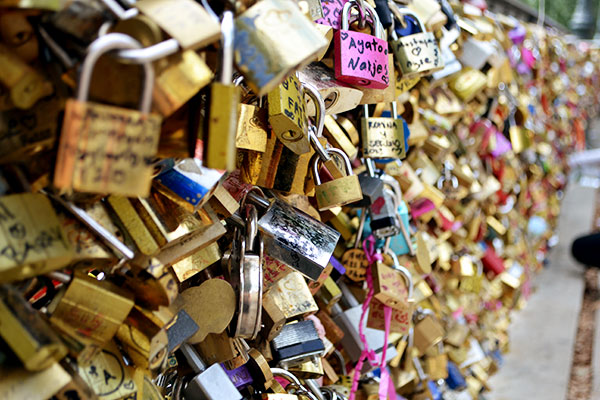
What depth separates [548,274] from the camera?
408 cm

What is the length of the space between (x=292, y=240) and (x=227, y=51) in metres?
0.41

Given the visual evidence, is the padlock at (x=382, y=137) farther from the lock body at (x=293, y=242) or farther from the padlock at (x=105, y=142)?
the padlock at (x=105, y=142)

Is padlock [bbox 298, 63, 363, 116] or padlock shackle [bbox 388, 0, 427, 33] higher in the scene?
padlock shackle [bbox 388, 0, 427, 33]

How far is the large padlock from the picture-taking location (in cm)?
135

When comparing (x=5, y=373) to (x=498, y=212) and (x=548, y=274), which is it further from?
(x=548, y=274)

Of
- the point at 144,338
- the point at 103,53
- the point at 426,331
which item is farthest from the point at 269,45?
the point at 426,331

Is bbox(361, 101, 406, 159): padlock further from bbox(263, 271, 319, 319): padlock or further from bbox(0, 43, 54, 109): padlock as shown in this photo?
bbox(0, 43, 54, 109): padlock

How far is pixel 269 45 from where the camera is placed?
2.17 feet

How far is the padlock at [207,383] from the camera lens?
0.91 m

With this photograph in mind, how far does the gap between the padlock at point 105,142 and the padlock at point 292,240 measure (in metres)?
0.40

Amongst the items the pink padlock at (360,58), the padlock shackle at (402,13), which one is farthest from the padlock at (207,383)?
the padlock shackle at (402,13)

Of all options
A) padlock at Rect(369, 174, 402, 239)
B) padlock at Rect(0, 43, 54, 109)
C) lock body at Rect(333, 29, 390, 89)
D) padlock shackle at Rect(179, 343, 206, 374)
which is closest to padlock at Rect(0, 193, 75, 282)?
padlock at Rect(0, 43, 54, 109)

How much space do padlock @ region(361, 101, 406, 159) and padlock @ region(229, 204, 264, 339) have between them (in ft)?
1.54

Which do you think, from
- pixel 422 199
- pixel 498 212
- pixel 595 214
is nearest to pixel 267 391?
pixel 422 199
